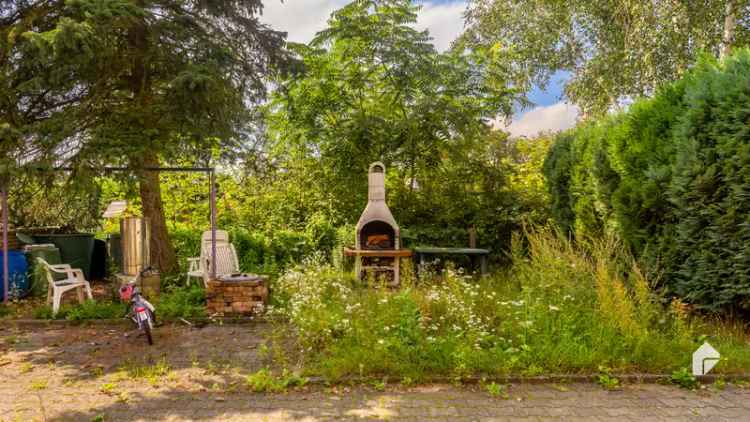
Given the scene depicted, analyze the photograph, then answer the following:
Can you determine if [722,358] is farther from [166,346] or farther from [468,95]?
[468,95]

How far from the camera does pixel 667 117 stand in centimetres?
525

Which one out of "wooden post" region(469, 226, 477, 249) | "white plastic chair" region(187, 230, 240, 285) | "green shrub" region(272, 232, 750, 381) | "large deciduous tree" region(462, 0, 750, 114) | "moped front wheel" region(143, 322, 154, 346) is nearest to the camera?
"green shrub" region(272, 232, 750, 381)

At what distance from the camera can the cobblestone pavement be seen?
3123 mm

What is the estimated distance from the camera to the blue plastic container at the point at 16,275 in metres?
6.65

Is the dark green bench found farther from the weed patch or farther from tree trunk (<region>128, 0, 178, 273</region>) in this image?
the weed patch

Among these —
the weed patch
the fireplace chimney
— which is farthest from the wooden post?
the weed patch

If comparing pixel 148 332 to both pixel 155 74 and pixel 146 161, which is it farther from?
pixel 155 74

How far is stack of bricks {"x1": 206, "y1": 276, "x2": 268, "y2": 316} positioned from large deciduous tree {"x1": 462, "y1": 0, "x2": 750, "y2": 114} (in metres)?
7.06

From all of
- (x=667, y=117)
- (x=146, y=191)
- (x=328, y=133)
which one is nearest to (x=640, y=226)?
(x=667, y=117)

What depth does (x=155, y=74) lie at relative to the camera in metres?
6.90

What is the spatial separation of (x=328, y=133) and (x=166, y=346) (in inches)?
203

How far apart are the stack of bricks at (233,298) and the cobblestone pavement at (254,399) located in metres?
1.50

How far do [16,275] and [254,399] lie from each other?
5639 millimetres

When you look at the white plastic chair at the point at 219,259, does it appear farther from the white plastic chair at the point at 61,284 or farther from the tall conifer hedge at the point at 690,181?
the tall conifer hedge at the point at 690,181
